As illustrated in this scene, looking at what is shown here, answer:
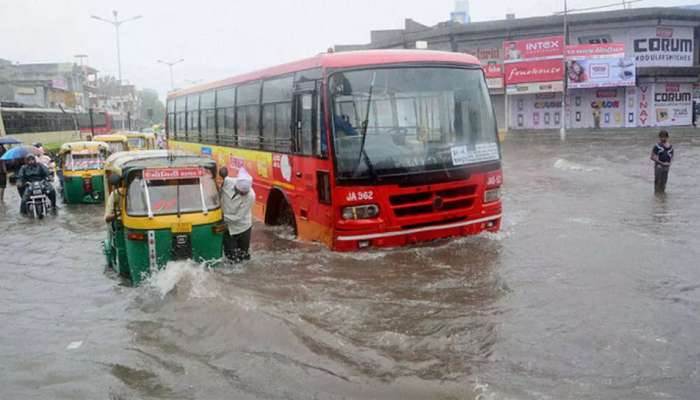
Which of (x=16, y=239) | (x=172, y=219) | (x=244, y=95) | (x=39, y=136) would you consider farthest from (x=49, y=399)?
(x=39, y=136)

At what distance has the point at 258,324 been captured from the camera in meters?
6.98

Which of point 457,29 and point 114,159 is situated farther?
point 457,29

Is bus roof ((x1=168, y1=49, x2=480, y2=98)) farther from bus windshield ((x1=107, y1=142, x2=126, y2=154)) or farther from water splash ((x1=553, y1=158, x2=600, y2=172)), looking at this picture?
water splash ((x1=553, y1=158, x2=600, y2=172))

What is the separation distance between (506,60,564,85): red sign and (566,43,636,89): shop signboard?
0.55m

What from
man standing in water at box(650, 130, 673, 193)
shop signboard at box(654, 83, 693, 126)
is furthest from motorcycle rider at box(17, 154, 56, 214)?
shop signboard at box(654, 83, 693, 126)

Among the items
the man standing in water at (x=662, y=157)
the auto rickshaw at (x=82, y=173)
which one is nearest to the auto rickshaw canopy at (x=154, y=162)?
the auto rickshaw at (x=82, y=173)

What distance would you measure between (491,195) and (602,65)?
30.2m

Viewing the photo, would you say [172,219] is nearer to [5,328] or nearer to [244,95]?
[5,328]

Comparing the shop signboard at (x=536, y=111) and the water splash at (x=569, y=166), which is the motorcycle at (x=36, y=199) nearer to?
the water splash at (x=569, y=166)

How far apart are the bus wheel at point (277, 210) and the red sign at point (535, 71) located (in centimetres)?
2959

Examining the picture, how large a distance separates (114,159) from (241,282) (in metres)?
3.10

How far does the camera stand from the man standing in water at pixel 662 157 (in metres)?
14.4

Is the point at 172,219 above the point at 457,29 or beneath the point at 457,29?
beneath

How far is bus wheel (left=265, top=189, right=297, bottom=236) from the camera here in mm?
11602
